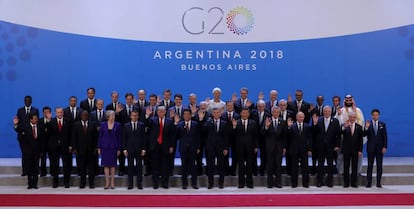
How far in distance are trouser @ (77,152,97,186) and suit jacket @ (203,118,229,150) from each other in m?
2.02

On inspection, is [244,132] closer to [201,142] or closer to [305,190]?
[201,142]

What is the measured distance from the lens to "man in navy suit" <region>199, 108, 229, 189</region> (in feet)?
30.4

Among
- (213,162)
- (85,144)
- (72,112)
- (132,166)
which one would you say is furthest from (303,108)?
(72,112)

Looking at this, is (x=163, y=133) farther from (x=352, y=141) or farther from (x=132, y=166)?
(x=352, y=141)

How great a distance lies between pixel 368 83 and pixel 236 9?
3.33m

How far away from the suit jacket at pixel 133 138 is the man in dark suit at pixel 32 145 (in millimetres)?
1486

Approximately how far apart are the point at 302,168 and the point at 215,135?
1.64 metres

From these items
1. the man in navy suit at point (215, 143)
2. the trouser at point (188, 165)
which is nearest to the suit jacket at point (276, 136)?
the man in navy suit at point (215, 143)

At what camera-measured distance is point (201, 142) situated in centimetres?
949

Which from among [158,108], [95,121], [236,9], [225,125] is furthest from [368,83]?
[95,121]

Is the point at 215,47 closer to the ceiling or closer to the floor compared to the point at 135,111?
closer to the ceiling

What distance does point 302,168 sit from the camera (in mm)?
9445

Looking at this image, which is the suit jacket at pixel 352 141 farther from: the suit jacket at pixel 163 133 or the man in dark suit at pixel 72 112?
the man in dark suit at pixel 72 112

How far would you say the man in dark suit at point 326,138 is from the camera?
9383 millimetres
